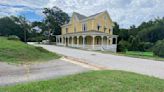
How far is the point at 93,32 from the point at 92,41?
3.15 m

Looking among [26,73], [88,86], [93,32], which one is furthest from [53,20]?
[88,86]

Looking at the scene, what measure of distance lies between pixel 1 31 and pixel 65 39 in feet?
87.5

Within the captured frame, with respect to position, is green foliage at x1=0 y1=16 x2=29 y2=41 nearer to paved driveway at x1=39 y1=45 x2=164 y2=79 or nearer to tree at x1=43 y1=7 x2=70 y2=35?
tree at x1=43 y1=7 x2=70 y2=35

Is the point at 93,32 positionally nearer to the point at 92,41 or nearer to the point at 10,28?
the point at 92,41

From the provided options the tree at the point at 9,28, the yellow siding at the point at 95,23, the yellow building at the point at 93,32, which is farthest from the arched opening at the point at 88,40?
the tree at the point at 9,28

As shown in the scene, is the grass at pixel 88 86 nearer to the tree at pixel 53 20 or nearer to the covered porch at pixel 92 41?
the covered porch at pixel 92 41

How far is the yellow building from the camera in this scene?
1594 inches

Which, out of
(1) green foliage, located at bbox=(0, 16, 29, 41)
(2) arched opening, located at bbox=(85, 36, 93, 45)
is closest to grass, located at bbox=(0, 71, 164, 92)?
(2) arched opening, located at bbox=(85, 36, 93, 45)

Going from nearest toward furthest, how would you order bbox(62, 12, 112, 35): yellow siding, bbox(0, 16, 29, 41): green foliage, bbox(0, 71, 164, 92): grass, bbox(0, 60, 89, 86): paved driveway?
bbox(0, 71, 164, 92): grass, bbox(0, 60, 89, 86): paved driveway, bbox(62, 12, 112, 35): yellow siding, bbox(0, 16, 29, 41): green foliage

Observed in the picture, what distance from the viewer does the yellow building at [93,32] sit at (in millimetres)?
40500

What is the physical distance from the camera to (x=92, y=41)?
138 feet

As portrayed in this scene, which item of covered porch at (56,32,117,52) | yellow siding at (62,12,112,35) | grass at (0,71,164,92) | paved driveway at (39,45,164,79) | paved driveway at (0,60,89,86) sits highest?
yellow siding at (62,12,112,35)

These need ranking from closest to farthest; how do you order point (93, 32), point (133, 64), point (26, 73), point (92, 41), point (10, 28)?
point (26, 73)
point (133, 64)
point (93, 32)
point (92, 41)
point (10, 28)

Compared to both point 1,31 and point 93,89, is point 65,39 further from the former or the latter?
point 93,89
